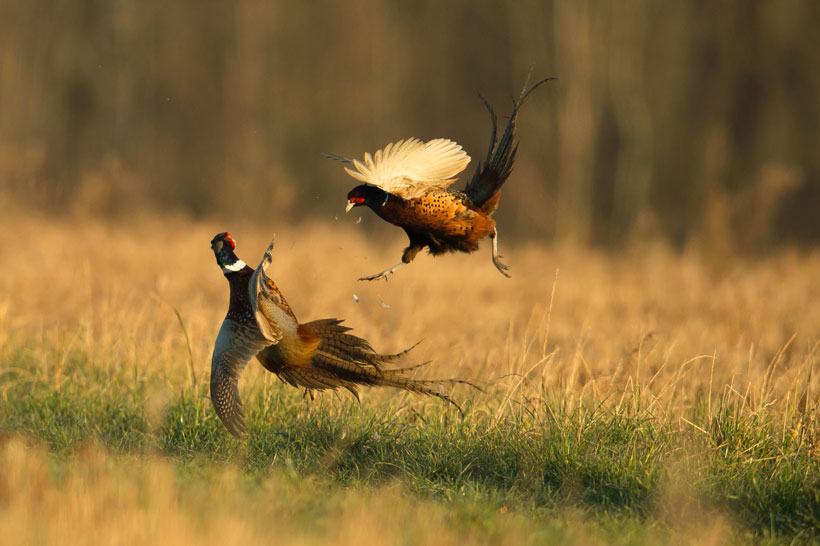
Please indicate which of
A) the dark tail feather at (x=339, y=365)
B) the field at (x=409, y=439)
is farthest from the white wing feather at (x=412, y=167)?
the field at (x=409, y=439)

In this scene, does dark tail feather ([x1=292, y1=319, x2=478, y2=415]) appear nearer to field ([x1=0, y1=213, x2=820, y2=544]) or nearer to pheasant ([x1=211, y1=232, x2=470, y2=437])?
pheasant ([x1=211, y1=232, x2=470, y2=437])

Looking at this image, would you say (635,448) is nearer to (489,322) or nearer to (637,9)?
(489,322)

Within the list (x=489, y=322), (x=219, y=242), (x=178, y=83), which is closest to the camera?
(x=219, y=242)

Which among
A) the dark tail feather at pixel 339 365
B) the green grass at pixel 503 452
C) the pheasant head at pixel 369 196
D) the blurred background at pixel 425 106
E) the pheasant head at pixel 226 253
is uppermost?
the blurred background at pixel 425 106

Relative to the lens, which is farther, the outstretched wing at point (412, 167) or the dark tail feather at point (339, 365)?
the dark tail feather at point (339, 365)

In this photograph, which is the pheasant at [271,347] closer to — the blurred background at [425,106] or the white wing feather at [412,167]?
the white wing feather at [412,167]

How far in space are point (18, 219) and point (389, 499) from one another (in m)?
10.5

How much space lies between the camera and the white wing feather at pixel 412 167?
3918 millimetres

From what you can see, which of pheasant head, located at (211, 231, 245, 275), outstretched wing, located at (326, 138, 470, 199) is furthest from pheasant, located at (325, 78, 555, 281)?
pheasant head, located at (211, 231, 245, 275)

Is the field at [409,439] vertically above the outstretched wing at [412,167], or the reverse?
the outstretched wing at [412,167]

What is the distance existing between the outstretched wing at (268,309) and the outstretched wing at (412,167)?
520mm

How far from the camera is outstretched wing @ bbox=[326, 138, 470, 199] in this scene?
3.92m

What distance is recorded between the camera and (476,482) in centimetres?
435

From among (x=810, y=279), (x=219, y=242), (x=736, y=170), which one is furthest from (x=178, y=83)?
(x=219, y=242)
